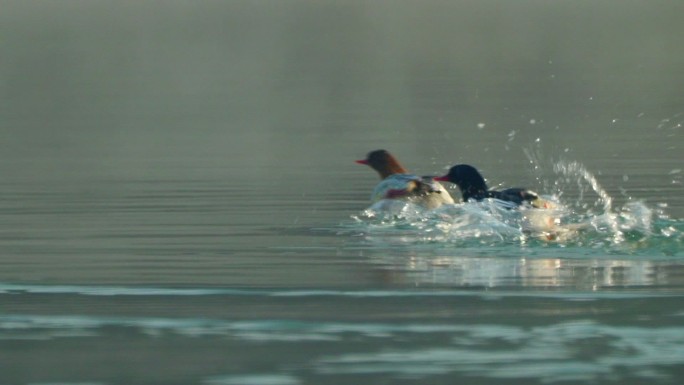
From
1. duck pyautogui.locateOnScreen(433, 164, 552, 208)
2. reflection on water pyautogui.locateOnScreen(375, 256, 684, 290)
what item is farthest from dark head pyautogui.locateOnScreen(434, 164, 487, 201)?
reflection on water pyautogui.locateOnScreen(375, 256, 684, 290)

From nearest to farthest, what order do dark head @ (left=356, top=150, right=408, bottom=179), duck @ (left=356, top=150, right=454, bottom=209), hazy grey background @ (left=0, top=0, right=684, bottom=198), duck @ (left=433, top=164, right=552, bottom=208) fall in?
duck @ (left=433, top=164, right=552, bottom=208) < duck @ (left=356, top=150, right=454, bottom=209) < dark head @ (left=356, top=150, right=408, bottom=179) < hazy grey background @ (left=0, top=0, right=684, bottom=198)

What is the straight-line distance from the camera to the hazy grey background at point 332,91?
20688 mm

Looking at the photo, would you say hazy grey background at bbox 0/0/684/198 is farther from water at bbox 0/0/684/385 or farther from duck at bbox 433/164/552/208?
duck at bbox 433/164/552/208

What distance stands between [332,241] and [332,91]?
23.3 m

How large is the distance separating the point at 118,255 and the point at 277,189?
4372 mm

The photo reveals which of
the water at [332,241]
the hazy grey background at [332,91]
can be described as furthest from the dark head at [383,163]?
the hazy grey background at [332,91]

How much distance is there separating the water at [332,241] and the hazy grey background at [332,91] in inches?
5.0

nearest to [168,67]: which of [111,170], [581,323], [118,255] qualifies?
[111,170]

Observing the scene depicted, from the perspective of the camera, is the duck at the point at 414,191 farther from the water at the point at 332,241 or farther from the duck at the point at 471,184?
the water at the point at 332,241

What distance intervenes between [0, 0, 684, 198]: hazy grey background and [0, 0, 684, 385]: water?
0.13 metres

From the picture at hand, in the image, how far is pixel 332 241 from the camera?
13.1 meters

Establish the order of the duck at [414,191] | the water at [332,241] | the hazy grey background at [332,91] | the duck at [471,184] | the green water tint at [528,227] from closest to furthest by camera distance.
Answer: the water at [332,241], the green water tint at [528,227], the duck at [471,184], the duck at [414,191], the hazy grey background at [332,91]

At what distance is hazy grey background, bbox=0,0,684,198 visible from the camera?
67.9 feet

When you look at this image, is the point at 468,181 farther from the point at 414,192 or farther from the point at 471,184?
→ the point at 414,192
